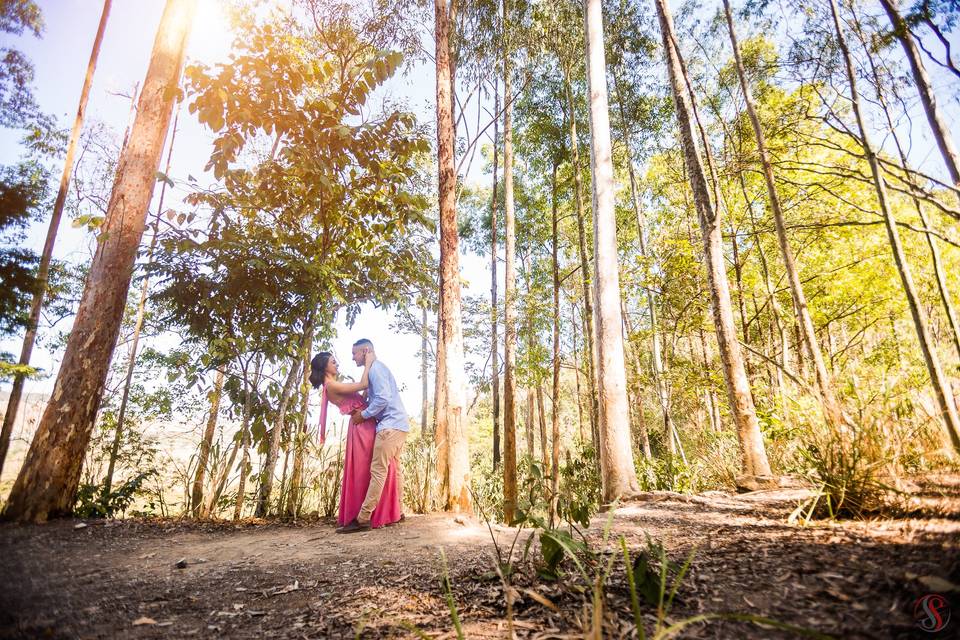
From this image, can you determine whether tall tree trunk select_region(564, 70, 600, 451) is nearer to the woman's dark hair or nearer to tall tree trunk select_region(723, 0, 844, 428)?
tall tree trunk select_region(723, 0, 844, 428)

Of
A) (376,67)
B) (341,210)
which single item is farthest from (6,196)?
(376,67)

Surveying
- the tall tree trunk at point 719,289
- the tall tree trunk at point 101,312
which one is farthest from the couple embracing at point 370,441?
the tall tree trunk at point 719,289

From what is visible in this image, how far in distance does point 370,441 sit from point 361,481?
1.24 feet

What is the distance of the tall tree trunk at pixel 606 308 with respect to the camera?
4496 millimetres

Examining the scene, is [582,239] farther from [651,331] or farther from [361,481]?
Answer: [361,481]

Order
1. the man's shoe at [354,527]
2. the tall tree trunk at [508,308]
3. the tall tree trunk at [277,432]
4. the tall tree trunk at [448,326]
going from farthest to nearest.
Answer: the tall tree trunk at [508,308]
the tall tree trunk at [448,326]
the tall tree trunk at [277,432]
the man's shoe at [354,527]

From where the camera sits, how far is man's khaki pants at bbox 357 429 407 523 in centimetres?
371

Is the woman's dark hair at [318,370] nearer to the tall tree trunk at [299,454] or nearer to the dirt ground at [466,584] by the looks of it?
the tall tree trunk at [299,454]

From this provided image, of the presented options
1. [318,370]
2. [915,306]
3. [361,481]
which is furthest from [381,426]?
[915,306]

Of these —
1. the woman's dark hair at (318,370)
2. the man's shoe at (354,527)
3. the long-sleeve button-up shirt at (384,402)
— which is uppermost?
the woman's dark hair at (318,370)

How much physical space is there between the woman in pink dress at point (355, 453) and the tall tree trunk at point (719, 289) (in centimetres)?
378

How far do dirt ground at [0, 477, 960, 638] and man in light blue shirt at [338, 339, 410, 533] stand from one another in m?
0.68

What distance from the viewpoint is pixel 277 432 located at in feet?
14.2

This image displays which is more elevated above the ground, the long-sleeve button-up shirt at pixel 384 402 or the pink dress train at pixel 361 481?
the long-sleeve button-up shirt at pixel 384 402
